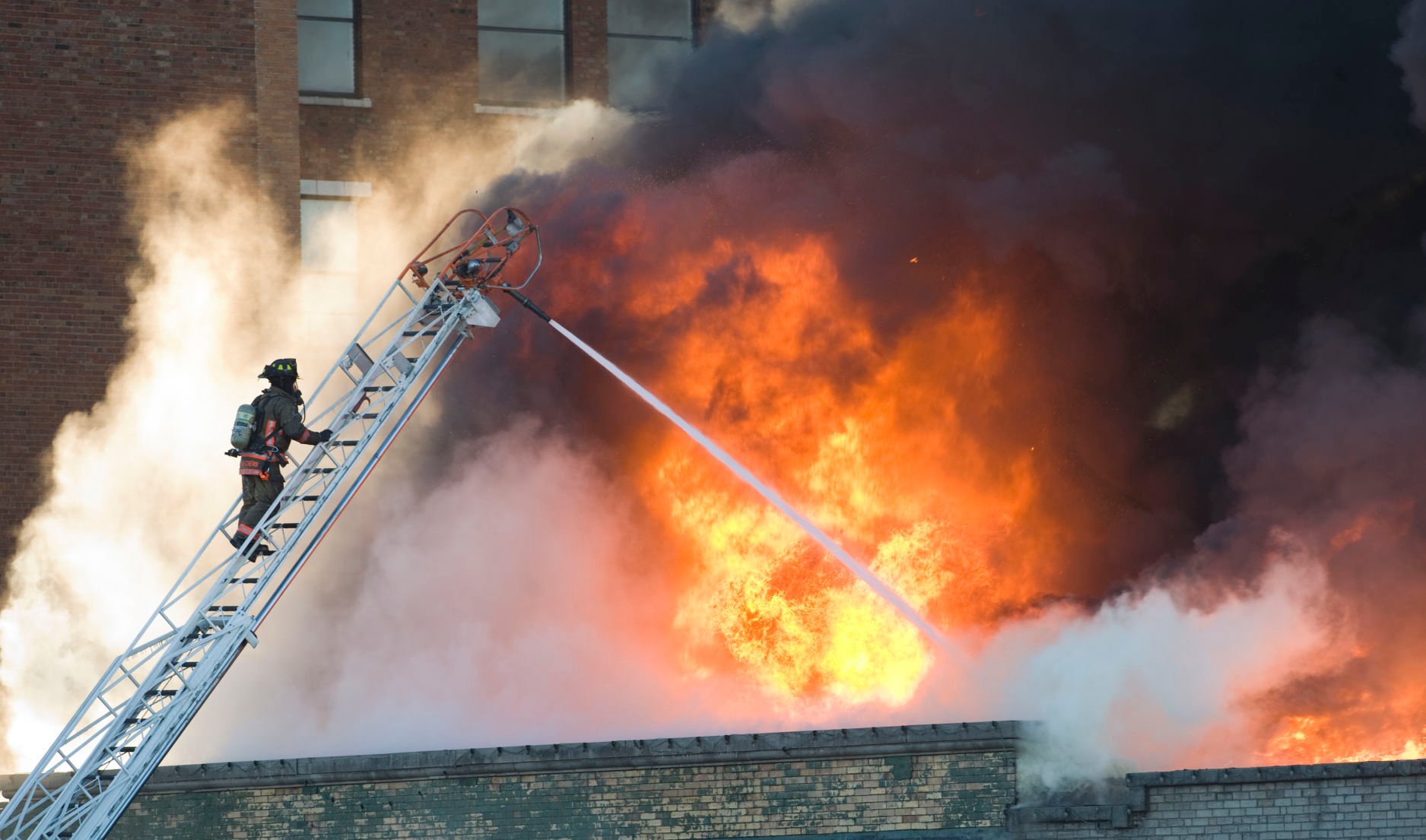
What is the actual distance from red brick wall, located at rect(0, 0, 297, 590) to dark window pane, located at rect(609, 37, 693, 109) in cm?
522

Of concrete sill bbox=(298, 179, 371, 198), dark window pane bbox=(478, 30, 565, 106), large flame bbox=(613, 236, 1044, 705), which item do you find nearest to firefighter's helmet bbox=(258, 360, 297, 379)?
large flame bbox=(613, 236, 1044, 705)

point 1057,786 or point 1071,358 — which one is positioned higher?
point 1071,358

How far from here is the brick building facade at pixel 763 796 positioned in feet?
39.7

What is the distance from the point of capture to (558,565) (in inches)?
693

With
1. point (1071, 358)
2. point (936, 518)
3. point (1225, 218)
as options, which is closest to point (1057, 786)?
point (936, 518)

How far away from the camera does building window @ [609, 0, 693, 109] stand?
22406mm

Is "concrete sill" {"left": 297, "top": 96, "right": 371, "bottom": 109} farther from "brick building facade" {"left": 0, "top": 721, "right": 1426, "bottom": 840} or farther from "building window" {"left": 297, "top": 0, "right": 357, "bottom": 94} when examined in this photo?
"brick building facade" {"left": 0, "top": 721, "right": 1426, "bottom": 840}

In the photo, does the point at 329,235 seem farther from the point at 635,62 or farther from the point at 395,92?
the point at 635,62

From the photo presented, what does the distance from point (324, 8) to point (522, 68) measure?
7.93ft

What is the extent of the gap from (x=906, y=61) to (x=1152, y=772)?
→ 7790 millimetres

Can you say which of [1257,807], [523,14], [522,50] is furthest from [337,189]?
[1257,807]

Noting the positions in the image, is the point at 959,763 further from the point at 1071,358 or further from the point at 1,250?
the point at 1,250

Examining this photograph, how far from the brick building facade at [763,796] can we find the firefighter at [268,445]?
2338 millimetres

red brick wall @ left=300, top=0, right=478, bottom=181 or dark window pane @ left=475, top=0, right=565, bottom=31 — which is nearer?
red brick wall @ left=300, top=0, right=478, bottom=181
